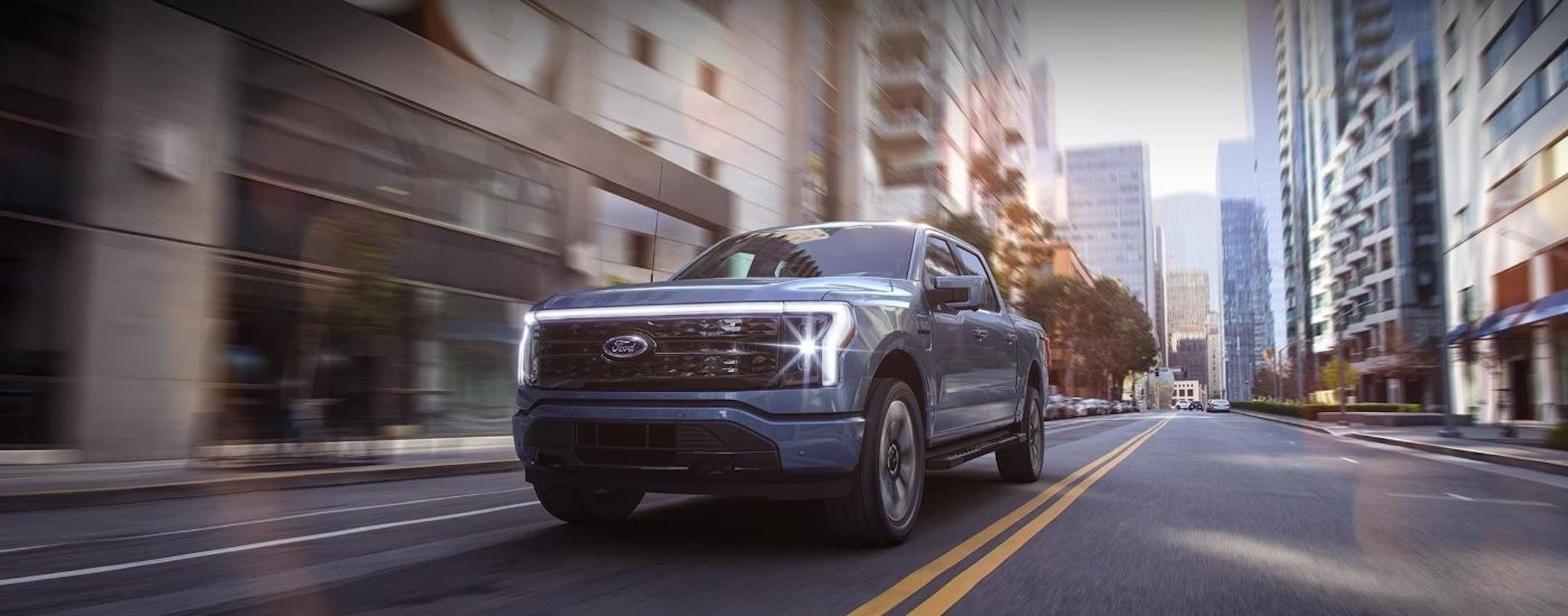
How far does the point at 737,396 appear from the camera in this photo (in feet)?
14.2

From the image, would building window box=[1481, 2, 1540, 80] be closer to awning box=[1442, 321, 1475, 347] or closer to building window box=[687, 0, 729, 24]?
awning box=[1442, 321, 1475, 347]

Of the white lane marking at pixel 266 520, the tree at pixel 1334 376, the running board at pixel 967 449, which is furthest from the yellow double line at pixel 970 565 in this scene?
the tree at pixel 1334 376

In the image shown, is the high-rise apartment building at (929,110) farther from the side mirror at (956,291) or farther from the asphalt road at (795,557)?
the side mirror at (956,291)

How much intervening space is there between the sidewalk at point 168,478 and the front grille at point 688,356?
549 cm

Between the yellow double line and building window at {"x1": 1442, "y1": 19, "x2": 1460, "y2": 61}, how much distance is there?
145 ft

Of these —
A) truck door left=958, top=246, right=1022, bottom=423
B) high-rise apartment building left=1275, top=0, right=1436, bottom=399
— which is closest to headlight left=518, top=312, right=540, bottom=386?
truck door left=958, top=246, right=1022, bottom=423

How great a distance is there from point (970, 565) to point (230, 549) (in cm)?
378

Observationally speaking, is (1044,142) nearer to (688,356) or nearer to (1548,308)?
(1548,308)

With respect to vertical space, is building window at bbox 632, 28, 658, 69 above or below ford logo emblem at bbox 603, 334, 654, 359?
above

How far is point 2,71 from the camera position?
11.0 meters

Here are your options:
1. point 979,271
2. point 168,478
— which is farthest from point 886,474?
point 168,478

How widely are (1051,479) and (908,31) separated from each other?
39411 millimetres

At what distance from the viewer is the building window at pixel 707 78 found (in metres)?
26.2

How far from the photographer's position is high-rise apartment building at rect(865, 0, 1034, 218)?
42.8m
